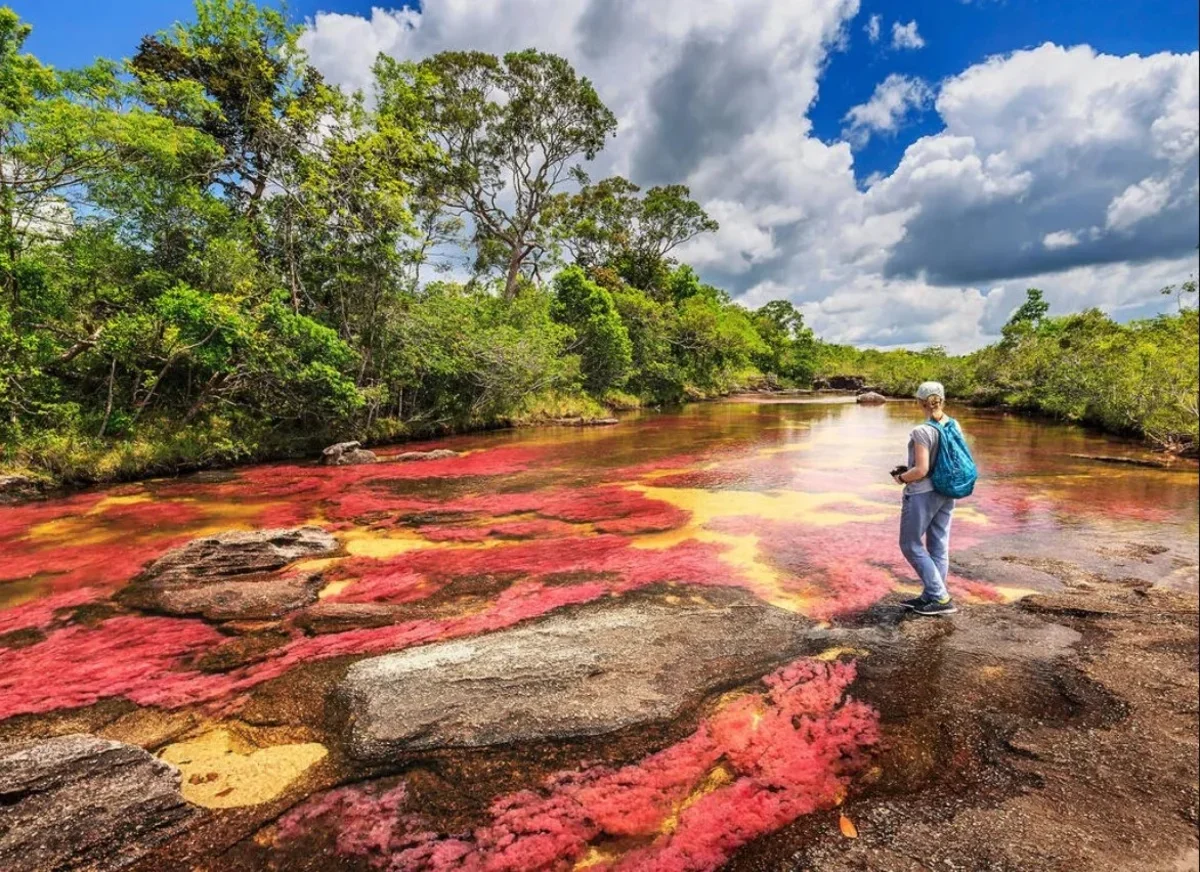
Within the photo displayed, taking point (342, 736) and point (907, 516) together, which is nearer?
point (342, 736)

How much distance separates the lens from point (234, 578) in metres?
6.61

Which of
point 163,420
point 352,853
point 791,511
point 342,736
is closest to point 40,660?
point 342,736

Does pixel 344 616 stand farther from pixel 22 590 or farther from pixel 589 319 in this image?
pixel 589 319

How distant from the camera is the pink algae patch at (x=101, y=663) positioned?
164 inches

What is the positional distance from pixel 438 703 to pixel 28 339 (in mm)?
13772

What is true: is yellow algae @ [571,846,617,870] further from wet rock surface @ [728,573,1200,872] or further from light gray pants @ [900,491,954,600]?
light gray pants @ [900,491,954,600]

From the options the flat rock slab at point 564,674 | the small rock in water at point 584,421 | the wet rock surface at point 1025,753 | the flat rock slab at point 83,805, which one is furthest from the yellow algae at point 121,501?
the small rock in water at point 584,421

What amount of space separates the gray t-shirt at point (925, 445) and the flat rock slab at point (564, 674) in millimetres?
1645

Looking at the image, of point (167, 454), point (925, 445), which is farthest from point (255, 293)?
point (925, 445)

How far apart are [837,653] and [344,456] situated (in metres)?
14.5

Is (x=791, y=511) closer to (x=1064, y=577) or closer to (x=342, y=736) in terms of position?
(x=1064, y=577)

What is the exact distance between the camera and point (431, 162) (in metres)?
31.2

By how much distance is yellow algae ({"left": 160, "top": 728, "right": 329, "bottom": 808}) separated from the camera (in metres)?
3.07

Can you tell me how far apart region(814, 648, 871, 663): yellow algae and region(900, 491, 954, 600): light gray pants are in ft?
3.95
